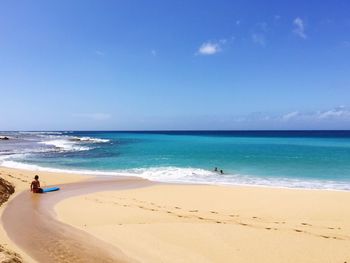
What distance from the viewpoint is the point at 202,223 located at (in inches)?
437

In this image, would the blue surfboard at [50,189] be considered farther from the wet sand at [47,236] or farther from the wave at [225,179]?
the wave at [225,179]

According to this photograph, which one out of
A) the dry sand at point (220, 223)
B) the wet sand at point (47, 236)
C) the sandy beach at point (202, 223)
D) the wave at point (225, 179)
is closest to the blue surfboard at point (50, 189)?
the sandy beach at point (202, 223)

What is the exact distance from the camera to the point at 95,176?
77.7 feet

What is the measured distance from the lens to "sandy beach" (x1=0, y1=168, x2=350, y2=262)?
332 inches

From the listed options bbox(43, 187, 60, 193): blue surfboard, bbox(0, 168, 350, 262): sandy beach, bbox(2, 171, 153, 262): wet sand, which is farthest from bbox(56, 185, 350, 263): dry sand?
bbox(43, 187, 60, 193): blue surfboard

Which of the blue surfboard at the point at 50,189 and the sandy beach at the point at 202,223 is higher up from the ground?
the sandy beach at the point at 202,223

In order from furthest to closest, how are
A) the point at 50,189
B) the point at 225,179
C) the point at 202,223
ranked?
the point at 225,179
the point at 50,189
the point at 202,223

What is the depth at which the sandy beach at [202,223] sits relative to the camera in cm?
843

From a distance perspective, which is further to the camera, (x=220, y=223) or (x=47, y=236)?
(x=220, y=223)

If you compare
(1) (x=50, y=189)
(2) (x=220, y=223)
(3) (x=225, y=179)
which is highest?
(2) (x=220, y=223)

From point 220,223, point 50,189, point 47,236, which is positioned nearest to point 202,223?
point 220,223

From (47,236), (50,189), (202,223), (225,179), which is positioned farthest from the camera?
(225,179)

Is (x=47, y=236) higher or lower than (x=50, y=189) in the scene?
higher

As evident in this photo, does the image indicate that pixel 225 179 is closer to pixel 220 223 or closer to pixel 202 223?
pixel 220 223
